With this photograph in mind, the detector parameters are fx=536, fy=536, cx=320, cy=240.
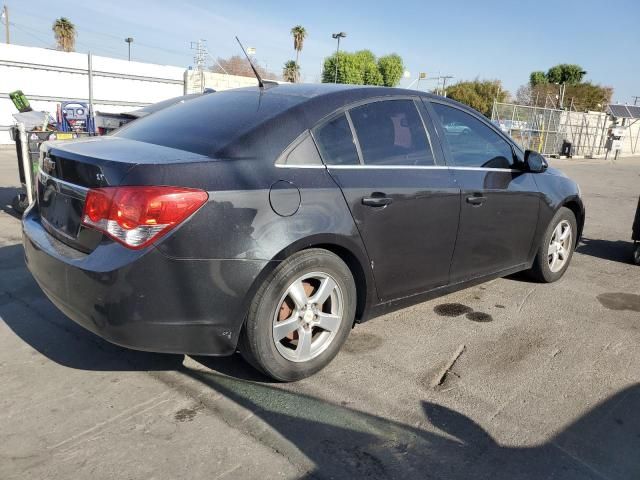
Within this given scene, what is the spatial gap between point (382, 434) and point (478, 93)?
63545mm

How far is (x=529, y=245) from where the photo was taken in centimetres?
467

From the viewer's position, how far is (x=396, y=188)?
Result: 3395 mm

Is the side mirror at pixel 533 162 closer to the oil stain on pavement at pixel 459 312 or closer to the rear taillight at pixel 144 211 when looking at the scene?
the oil stain on pavement at pixel 459 312

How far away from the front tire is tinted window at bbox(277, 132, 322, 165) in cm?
50

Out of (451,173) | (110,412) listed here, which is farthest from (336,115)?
(110,412)

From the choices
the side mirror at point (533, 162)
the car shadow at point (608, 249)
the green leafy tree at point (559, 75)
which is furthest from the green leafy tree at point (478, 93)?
the side mirror at point (533, 162)

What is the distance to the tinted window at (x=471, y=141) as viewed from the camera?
13.0ft

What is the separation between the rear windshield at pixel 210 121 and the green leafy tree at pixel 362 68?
68.1 m

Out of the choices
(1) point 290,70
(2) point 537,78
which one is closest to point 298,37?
(1) point 290,70

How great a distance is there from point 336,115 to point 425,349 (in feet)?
5.47

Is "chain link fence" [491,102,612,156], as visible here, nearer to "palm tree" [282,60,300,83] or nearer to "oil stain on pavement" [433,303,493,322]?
"oil stain on pavement" [433,303,493,322]

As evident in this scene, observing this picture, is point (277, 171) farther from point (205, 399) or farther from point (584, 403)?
point (584, 403)

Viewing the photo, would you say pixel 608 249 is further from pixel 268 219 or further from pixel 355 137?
pixel 268 219

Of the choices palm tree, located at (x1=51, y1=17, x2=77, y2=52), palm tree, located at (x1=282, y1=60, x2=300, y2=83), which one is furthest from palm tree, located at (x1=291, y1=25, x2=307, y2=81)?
palm tree, located at (x1=51, y1=17, x2=77, y2=52)
